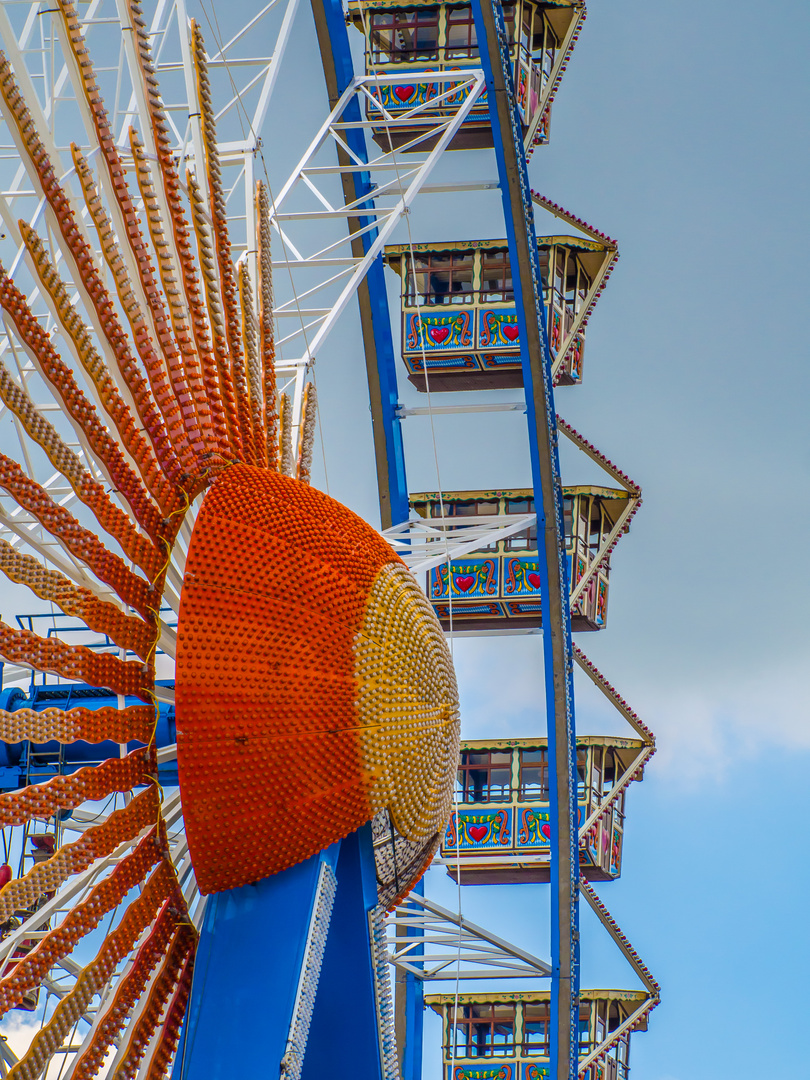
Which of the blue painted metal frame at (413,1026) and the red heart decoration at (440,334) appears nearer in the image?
the red heart decoration at (440,334)

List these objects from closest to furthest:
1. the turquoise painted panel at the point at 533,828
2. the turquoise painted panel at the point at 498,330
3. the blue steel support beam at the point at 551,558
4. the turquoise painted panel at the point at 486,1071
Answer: the blue steel support beam at the point at 551,558
the turquoise painted panel at the point at 498,330
the turquoise painted panel at the point at 533,828
the turquoise painted panel at the point at 486,1071

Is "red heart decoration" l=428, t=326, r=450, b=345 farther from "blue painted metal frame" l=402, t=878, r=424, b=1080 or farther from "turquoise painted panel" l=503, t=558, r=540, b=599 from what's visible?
"blue painted metal frame" l=402, t=878, r=424, b=1080

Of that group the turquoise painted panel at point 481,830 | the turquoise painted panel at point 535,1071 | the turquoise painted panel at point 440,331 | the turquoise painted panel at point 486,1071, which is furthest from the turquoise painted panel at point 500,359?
the turquoise painted panel at point 535,1071

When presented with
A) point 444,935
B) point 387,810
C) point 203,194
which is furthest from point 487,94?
point 387,810

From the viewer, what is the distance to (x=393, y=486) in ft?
59.7

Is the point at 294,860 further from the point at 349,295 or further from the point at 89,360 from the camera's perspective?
the point at 349,295

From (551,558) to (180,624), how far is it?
10.4 m

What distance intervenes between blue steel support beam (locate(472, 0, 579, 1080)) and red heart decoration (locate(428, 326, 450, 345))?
5.30 feet

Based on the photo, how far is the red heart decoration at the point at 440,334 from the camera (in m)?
17.6

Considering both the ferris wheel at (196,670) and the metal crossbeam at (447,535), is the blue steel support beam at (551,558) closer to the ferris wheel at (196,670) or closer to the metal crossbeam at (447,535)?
the metal crossbeam at (447,535)

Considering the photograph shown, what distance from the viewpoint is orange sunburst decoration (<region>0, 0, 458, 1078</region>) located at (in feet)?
20.9

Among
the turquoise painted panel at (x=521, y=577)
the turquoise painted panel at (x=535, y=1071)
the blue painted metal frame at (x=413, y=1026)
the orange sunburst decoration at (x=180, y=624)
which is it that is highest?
the turquoise painted panel at (x=521, y=577)

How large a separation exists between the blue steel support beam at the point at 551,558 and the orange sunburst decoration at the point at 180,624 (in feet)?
27.6

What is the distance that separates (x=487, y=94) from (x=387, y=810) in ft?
35.4
